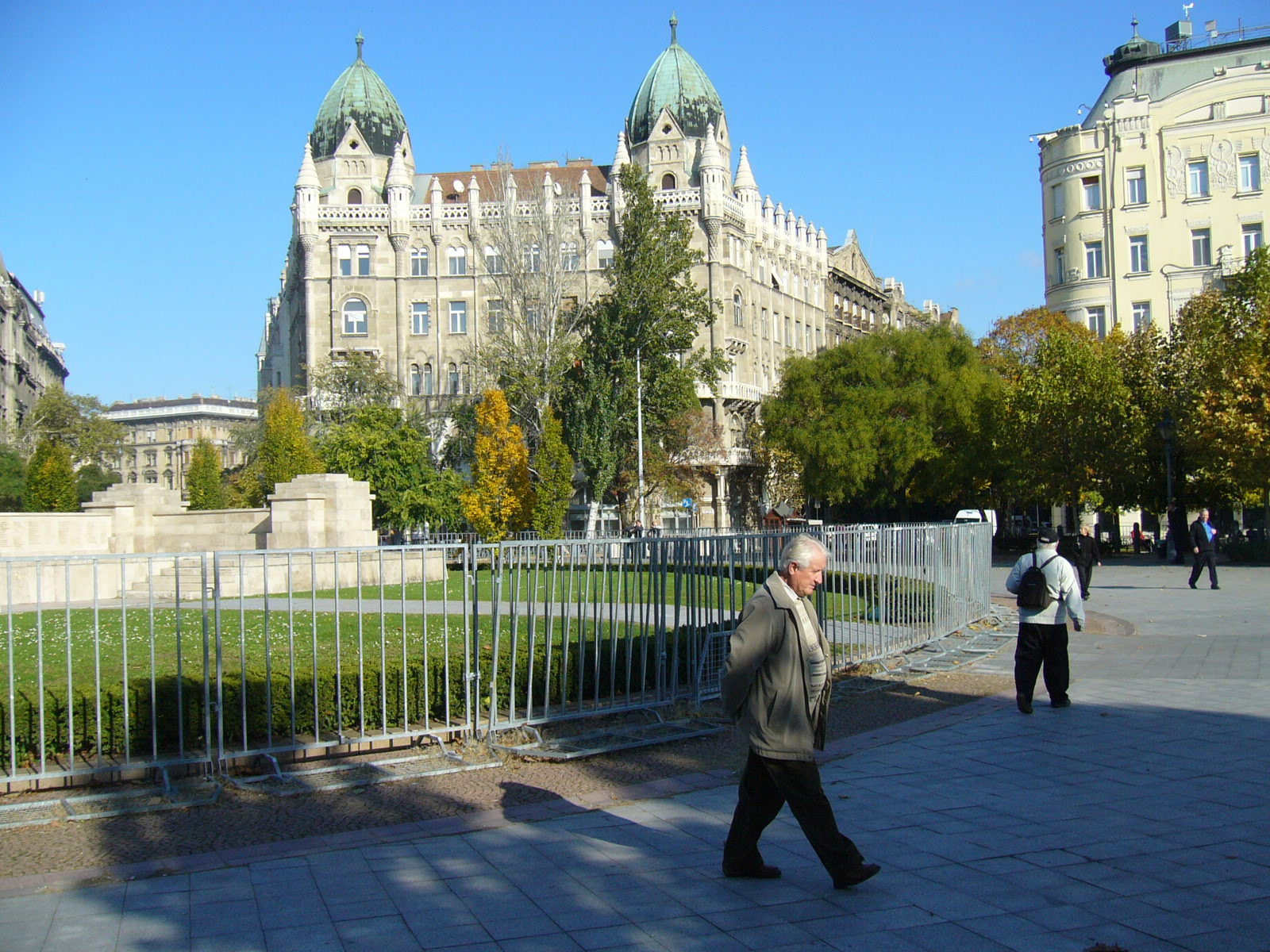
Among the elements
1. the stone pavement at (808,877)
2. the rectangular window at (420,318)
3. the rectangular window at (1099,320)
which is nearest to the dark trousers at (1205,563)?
the stone pavement at (808,877)

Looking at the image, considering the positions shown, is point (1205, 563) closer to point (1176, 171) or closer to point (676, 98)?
point (1176, 171)

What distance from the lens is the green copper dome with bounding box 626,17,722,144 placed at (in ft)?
234

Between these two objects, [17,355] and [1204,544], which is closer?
[1204,544]

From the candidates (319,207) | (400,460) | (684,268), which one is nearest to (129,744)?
(400,460)

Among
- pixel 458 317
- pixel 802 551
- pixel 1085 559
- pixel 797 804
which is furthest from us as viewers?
pixel 458 317

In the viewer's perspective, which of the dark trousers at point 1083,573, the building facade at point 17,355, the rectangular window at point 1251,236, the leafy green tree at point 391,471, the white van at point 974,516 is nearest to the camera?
the dark trousers at point 1083,573

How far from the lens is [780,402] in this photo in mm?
56062

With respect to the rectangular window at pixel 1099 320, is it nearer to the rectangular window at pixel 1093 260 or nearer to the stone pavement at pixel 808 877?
the rectangular window at pixel 1093 260

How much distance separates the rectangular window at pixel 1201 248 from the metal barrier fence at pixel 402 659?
5152 centimetres

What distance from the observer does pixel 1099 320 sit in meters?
58.6

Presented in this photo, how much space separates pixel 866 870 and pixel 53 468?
38.3 metres

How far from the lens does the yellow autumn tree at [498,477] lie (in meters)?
42.3

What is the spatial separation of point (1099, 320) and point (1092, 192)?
6800 millimetres

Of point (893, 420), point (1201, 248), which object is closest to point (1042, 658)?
point (893, 420)
